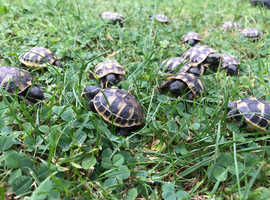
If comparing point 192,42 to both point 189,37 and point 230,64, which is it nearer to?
point 189,37

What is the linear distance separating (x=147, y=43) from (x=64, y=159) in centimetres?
289

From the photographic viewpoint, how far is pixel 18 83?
259 cm

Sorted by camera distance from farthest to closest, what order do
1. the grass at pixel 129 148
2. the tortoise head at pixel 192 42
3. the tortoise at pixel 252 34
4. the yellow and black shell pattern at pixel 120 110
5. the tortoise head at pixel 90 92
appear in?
1. the tortoise at pixel 252 34
2. the tortoise head at pixel 192 42
3. the tortoise head at pixel 90 92
4. the yellow and black shell pattern at pixel 120 110
5. the grass at pixel 129 148

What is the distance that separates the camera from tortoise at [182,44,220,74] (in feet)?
12.9

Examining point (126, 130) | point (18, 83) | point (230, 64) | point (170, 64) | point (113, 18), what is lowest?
point (126, 130)

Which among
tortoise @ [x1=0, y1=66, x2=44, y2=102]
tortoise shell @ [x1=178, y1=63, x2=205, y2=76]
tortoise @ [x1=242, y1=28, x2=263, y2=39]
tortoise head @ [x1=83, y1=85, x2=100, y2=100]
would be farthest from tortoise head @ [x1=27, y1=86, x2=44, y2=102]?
tortoise @ [x1=242, y1=28, x2=263, y2=39]

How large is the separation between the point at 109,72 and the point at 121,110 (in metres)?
0.98

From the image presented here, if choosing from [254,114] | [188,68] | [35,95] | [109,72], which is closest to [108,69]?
[109,72]

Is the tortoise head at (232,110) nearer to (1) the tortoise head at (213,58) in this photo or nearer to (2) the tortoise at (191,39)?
(1) the tortoise head at (213,58)

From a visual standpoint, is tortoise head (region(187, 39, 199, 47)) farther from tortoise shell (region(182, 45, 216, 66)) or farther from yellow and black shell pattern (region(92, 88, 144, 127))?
yellow and black shell pattern (region(92, 88, 144, 127))

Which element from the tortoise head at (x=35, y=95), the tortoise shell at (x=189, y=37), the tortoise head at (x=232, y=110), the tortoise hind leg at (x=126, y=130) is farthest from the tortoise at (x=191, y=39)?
the tortoise head at (x=35, y=95)

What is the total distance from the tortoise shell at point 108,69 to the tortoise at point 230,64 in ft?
6.32

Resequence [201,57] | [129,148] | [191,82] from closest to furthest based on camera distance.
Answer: [129,148]
[191,82]
[201,57]

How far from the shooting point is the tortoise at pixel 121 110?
2352 millimetres
